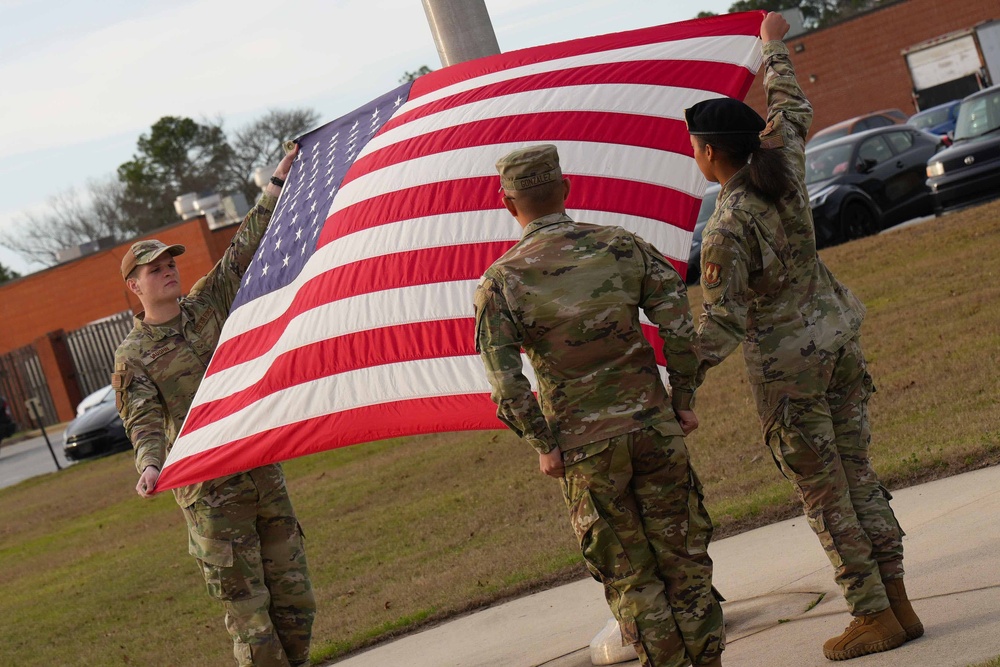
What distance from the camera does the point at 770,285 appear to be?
4.29 meters

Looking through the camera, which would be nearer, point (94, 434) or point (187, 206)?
point (94, 434)

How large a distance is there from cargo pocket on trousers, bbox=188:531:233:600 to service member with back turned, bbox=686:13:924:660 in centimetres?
235

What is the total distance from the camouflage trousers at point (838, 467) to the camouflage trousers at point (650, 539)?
519 millimetres

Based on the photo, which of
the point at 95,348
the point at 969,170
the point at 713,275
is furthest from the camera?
the point at 95,348

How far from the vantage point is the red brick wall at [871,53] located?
43.9m

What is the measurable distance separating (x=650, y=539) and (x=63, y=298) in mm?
44088

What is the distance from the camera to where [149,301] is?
17.9ft

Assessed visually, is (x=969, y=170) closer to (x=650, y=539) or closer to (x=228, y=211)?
(x=650, y=539)

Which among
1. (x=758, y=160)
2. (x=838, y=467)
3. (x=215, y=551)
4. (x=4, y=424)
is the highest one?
(x=758, y=160)

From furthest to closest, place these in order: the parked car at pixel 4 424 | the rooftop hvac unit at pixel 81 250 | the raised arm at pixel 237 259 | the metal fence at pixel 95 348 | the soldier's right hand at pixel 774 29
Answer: the rooftop hvac unit at pixel 81 250 → the metal fence at pixel 95 348 → the parked car at pixel 4 424 → the raised arm at pixel 237 259 → the soldier's right hand at pixel 774 29

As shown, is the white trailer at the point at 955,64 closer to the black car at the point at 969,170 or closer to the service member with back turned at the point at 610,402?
the black car at the point at 969,170

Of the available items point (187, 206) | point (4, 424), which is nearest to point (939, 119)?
point (4, 424)

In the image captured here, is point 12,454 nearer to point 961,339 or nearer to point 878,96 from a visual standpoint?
point 961,339

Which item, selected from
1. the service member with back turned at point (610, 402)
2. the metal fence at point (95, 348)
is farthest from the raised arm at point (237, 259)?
the metal fence at point (95, 348)
